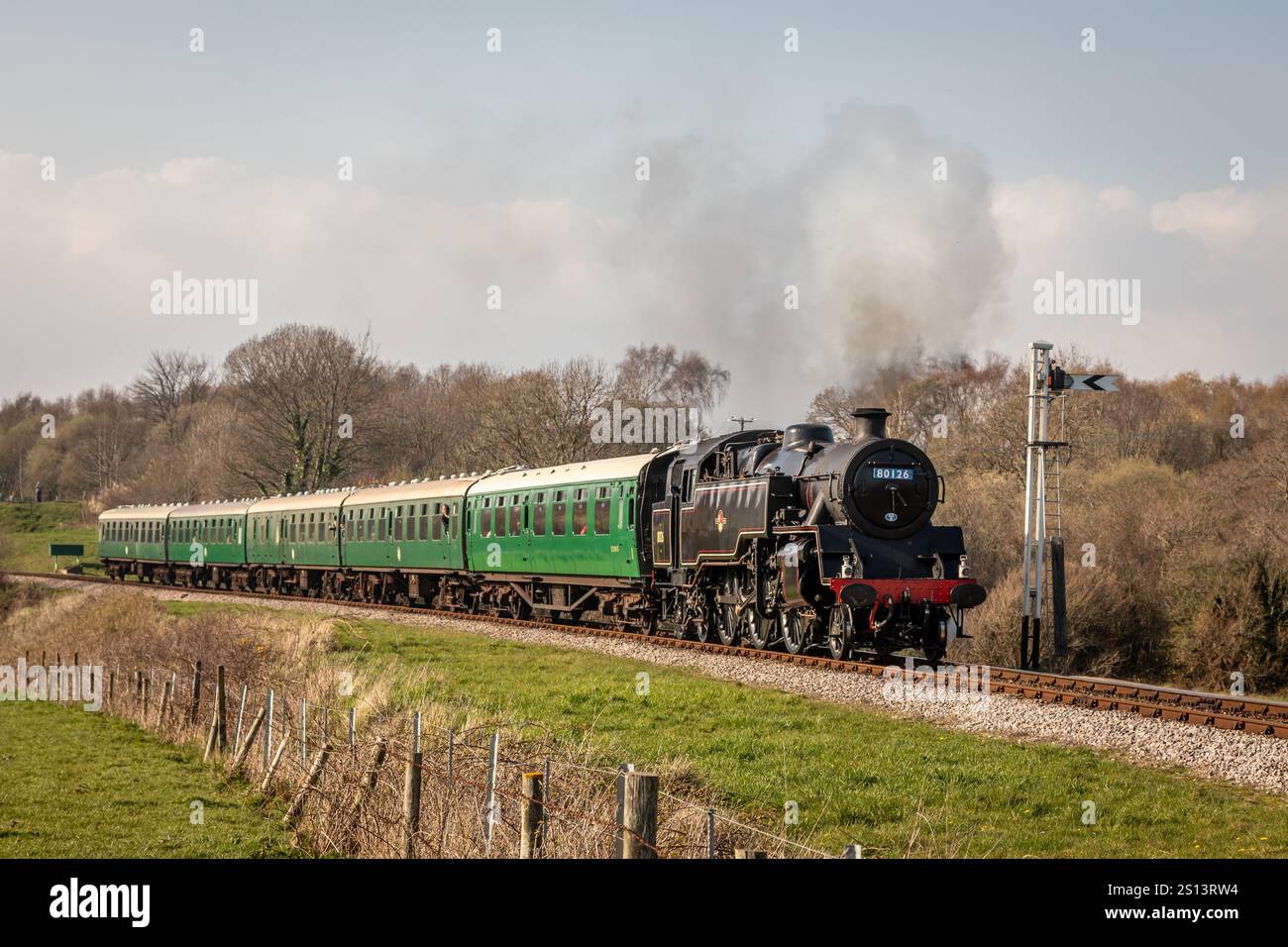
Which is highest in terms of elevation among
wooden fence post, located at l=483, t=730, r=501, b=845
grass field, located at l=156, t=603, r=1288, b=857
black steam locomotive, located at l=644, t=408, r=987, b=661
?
black steam locomotive, located at l=644, t=408, r=987, b=661

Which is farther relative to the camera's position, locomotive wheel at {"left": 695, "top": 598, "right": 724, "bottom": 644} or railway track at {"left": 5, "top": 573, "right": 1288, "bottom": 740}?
locomotive wheel at {"left": 695, "top": 598, "right": 724, "bottom": 644}

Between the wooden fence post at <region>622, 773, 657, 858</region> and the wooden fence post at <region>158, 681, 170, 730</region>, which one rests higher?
the wooden fence post at <region>622, 773, 657, 858</region>

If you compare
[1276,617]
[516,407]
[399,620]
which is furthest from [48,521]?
[1276,617]

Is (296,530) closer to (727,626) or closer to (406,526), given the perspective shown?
(406,526)

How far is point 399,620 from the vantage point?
33.5m

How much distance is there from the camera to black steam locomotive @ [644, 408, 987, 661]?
65.9 feet

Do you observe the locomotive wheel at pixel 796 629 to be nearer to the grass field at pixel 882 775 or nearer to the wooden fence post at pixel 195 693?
the grass field at pixel 882 775

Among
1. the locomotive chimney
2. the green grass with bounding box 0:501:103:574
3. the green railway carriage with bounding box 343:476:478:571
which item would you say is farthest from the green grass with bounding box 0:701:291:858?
the green grass with bounding box 0:501:103:574

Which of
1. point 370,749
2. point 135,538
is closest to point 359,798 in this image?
point 370,749

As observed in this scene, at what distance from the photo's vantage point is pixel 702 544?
78.9 ft

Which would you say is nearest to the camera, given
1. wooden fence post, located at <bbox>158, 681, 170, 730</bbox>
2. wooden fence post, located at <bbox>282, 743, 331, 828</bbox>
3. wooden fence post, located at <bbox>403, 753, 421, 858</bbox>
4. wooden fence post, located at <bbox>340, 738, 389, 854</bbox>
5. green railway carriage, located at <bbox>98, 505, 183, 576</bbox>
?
wooden fence post, located at <bbox>403, 753, 421, 858</bbox>

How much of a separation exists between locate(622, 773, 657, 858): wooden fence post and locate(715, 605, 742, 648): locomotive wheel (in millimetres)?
16079

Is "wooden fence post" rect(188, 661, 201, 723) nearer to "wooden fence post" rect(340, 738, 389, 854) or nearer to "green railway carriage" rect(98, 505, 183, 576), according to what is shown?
"wooden fence post" rect(340, 738, 389, 854)
